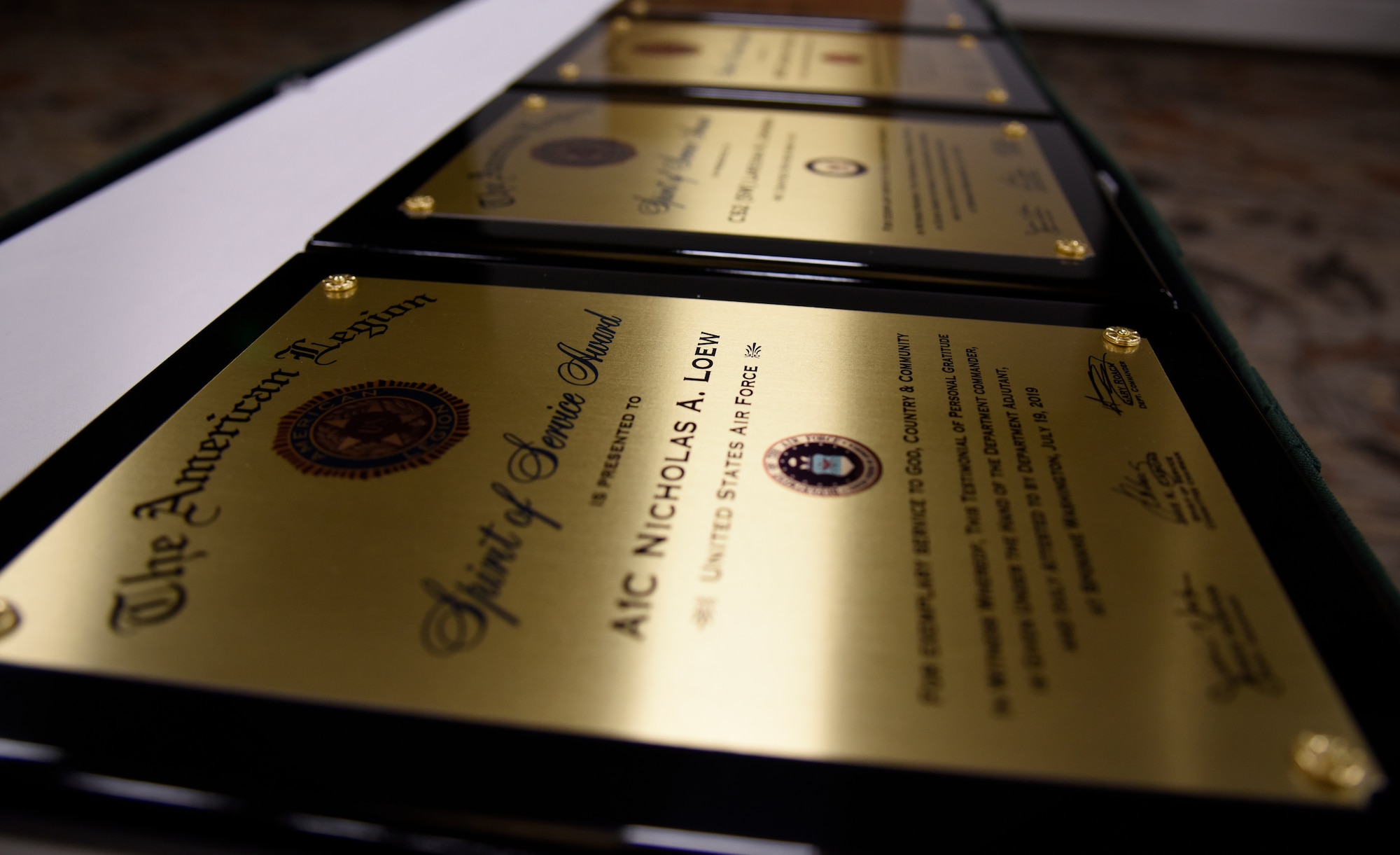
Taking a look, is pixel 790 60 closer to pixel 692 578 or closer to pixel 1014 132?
pixel 1014 132

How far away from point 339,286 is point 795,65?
→ 895 mm

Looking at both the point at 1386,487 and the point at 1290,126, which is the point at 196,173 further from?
the point at 1290,126

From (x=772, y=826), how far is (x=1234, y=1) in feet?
18.2

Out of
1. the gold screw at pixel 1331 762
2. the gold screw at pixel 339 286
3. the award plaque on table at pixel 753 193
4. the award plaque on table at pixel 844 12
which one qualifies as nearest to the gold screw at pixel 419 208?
the award plaque on table at pixel 753 193

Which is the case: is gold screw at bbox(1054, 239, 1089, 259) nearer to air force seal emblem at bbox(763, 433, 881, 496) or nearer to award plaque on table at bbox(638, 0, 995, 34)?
air force seal emblem at bbox(763, 433, 881, 496)

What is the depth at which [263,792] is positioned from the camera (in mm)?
361

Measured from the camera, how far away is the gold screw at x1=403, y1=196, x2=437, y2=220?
839 mm

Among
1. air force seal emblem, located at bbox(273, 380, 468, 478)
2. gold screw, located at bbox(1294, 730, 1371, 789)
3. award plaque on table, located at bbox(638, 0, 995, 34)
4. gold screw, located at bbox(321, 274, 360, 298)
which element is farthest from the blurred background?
gold screw, located at bbox(1294, 730, 1371, 789)

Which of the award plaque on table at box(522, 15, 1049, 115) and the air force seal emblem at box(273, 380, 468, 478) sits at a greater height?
the award plaque on table at box(522, 15, 1049, 115)

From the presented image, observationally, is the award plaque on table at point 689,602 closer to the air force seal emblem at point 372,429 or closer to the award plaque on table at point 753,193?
the air force seal emblem at point 372,429

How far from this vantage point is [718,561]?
46cm

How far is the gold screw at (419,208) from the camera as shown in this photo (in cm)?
84

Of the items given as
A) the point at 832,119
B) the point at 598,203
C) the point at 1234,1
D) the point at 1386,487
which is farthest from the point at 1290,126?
the point at 598,203
